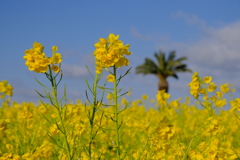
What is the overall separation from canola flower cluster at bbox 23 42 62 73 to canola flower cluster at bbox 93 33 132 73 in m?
0.26

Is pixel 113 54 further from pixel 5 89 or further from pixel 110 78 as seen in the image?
pixel 5 89

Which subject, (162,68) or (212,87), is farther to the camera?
(162,68)

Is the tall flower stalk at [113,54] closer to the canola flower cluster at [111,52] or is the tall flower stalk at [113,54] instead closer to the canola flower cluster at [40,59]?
the canola flower cluster at [111,52]

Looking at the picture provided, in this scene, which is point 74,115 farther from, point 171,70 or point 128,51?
point 171,70

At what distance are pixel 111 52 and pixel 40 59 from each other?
0.44 metres

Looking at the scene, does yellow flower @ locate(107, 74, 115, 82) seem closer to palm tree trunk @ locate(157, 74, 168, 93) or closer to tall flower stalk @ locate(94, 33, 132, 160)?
tall flower stalk @ locate(94, 33, 132, 160)

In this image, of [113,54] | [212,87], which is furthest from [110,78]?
[212,87]

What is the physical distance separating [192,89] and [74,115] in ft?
4.02

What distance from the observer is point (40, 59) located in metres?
2.12

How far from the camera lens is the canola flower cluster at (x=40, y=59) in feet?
6.97

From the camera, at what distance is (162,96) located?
740 cm

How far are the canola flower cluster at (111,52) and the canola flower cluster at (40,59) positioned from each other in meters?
0.26

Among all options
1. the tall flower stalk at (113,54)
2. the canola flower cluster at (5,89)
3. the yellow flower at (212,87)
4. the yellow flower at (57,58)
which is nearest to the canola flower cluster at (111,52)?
the tall flower stalk at (113,54)

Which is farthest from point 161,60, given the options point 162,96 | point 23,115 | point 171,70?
point 23,115
